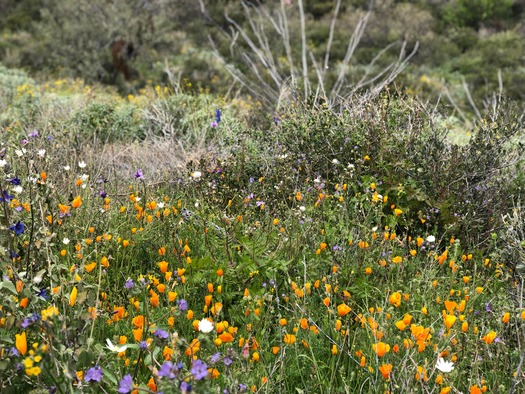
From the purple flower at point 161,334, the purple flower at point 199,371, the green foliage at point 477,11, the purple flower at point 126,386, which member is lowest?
the green foliage at point 477,11

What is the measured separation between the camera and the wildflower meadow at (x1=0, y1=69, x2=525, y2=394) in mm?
1793

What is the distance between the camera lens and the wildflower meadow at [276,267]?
1793 millimetres

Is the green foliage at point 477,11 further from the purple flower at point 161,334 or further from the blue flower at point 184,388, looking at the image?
the blue flower at point 184,388

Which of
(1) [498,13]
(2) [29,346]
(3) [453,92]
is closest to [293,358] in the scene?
(2) [29,346]

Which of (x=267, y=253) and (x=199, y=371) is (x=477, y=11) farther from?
(x=199, y=371)

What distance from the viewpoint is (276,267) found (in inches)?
107

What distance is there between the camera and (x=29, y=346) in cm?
195

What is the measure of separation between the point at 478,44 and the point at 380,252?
22771mm

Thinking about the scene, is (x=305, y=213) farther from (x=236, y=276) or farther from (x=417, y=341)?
(x=417, y=341)

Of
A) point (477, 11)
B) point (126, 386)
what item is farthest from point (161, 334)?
point (477, 11)

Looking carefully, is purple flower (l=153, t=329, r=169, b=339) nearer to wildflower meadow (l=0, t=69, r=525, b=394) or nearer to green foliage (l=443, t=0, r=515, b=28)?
wildflower meadow (l=0, t=69, r=525, b=394)

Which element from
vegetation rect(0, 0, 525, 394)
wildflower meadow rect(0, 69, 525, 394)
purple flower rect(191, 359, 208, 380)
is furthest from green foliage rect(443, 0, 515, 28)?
purple flower rect(191, 359, 208, 380)

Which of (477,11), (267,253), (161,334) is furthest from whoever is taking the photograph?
(477,11)

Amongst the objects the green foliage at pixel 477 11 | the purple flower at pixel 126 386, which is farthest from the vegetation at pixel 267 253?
the green foliage at pixel 477 11
